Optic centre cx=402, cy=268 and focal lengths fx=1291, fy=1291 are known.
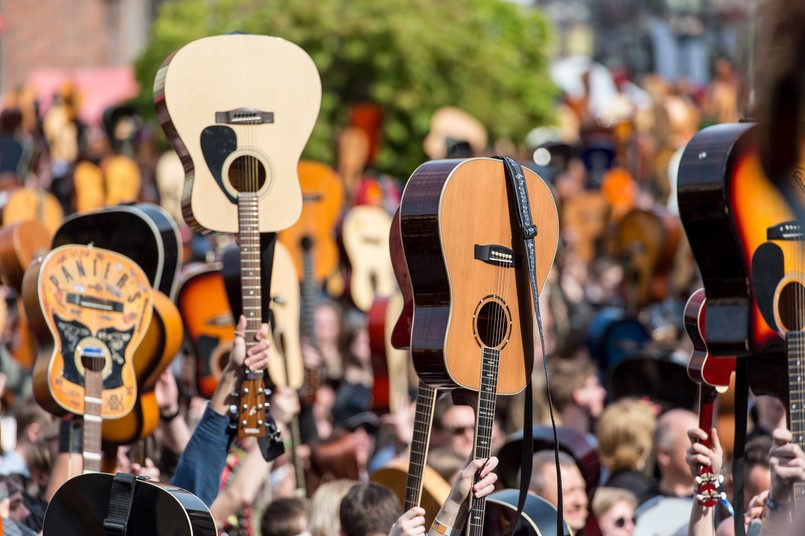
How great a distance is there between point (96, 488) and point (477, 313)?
1189mm

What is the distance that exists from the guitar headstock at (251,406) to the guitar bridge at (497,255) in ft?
3.44

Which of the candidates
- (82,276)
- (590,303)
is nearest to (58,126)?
(590,303)

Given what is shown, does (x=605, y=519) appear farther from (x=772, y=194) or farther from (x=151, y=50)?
(x=151, y=50)

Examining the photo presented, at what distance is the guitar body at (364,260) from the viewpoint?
10.2 meters

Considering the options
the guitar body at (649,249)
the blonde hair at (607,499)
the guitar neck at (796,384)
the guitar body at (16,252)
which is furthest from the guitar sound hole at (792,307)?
the guitar body at (649,249)

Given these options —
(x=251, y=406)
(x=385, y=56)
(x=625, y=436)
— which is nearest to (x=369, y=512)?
(x=251, y=406)

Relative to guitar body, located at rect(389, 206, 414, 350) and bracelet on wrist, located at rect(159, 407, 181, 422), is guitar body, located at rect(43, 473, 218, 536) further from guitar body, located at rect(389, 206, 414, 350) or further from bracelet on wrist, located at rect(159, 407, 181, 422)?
bracelet on wrist, located at rect(159, 407, 181, 422)

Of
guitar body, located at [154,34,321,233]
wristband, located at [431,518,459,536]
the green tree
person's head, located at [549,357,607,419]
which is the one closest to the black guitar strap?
Result: wristband, located at [431,518,459,536]

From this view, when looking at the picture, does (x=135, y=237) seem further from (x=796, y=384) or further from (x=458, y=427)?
(x=796, y=384)

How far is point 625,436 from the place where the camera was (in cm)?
640

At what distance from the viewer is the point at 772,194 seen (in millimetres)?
3885

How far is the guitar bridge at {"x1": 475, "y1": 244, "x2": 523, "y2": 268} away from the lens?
381cm

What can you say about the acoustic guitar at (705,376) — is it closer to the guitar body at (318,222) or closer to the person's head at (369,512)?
the person's head at (369,512)

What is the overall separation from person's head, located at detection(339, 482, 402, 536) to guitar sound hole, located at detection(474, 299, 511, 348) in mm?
1096
